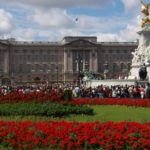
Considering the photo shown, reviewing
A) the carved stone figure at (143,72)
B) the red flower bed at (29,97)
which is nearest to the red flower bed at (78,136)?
the red flower bed at (29,97)

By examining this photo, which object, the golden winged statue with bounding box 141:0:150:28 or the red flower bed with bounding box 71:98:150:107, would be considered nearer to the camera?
the red flower bed with bounding box 71:98:150:107

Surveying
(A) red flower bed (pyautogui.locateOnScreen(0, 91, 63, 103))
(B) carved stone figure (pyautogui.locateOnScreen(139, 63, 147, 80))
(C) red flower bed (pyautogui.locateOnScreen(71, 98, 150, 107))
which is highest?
(B) carved stone figure (pyautogui.locateOnScreen(139, 63, 147, 80))

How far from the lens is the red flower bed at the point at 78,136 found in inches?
474

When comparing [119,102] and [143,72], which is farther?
[143,72]

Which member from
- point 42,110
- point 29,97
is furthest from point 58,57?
point 42,110

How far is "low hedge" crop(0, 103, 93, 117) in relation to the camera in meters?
20.2

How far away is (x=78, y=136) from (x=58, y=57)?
5564 inches

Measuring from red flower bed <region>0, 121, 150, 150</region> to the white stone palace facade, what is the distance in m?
136

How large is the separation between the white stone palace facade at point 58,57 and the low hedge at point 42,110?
419ft

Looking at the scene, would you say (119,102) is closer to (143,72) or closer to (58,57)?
(143,72)

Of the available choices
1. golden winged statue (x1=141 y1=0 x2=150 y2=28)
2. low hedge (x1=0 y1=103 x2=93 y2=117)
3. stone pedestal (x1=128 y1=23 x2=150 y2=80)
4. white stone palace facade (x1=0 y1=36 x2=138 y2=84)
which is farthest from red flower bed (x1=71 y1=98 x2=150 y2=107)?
white stone palace facade (x1=0 y1=36 x2=138 y2=84)

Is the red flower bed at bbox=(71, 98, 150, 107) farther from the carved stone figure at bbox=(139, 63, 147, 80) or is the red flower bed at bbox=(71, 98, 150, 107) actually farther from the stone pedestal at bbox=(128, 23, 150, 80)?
the stone pedestal at bbox=(128, 23, 150, 80)

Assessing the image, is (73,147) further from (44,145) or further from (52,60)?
(52,60)

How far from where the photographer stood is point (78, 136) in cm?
1227
